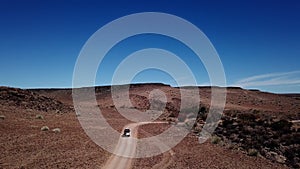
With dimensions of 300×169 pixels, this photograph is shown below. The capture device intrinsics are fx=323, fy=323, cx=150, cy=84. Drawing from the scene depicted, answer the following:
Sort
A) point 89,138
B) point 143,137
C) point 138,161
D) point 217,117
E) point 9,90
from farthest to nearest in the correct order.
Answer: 1. point 9,90
2. point 217,117
3. point 143,137
4. point 89,138
5. point 138,161

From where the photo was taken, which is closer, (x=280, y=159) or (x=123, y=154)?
(x=123, y=154)

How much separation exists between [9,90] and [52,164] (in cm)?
4893

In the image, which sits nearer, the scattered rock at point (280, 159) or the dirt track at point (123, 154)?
the dirt track at point (123, 154)

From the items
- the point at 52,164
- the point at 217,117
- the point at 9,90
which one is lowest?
the point at 52,164

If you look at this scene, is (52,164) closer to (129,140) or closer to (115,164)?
(115,164)

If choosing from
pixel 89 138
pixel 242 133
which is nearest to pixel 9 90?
pixel 89 138

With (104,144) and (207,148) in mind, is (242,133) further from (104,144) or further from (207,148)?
(104,144)

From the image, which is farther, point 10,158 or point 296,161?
point 296,161

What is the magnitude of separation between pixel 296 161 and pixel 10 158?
2074 cm

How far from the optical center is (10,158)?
66.7ft

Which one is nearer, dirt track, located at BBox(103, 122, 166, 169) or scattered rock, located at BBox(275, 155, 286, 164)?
dirt track, located at BBox(103, 122, 166, 169)

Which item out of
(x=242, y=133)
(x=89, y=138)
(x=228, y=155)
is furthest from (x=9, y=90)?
(x=228, y=155)

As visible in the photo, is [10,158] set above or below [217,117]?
below

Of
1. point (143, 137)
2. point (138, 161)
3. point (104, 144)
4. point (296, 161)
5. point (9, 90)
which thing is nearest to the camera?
point (138, 161)
